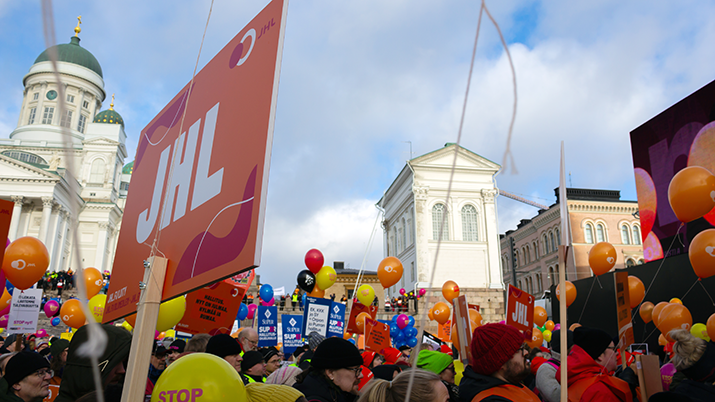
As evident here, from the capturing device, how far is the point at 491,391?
2.44 metres

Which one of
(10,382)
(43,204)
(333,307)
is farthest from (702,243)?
(43,204)

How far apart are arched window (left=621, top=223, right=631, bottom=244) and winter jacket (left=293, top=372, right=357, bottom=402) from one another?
4174 centimetres

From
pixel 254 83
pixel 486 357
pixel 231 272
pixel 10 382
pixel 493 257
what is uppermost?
pixel 493 257

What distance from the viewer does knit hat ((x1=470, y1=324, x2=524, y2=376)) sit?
2535mm

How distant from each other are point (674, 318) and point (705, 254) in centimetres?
193

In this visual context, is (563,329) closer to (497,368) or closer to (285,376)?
(497,368)

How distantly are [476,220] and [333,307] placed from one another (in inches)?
1091

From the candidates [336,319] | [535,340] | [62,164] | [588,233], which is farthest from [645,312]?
[62,164]

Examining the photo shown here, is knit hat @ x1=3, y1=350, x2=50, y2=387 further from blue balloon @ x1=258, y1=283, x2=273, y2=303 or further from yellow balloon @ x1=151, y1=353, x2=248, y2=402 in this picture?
blue balloon @ x1=258, y1=283, x2=273, y2=303

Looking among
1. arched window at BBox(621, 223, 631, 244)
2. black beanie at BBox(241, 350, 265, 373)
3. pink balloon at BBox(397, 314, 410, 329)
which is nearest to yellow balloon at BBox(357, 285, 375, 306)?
pink balloon at BBox(397, 314, 410, 329)

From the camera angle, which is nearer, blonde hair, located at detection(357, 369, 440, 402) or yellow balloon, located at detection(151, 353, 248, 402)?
yellow balloon, located at detection(151, 353, 248, 402)

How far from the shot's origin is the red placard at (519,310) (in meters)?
6.80

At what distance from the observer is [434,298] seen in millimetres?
32312

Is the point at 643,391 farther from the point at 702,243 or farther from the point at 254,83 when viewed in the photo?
the point at 702,243
